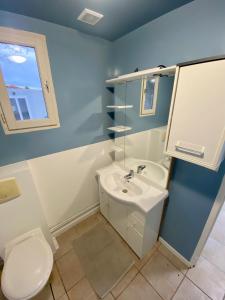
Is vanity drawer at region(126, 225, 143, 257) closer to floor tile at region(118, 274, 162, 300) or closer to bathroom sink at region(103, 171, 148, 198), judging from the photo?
floor tile at region(118, 274, 162, 300)

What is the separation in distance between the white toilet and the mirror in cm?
122

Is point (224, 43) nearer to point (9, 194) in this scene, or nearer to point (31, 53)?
point (31, 53)

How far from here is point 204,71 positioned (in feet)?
2.56

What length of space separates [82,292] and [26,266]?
598 mm

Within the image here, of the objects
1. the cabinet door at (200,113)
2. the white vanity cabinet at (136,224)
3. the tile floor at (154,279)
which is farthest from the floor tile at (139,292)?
the cabinet door at (200,113)

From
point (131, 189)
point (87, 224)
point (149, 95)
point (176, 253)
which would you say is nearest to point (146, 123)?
point (149, 95)

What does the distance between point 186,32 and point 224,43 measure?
0.29 metres

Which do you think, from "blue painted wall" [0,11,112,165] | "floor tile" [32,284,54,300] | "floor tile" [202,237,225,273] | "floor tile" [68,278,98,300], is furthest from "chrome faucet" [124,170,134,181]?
"floor tile" [32,284,54,300]

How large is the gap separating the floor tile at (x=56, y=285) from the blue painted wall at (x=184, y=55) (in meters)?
1.18

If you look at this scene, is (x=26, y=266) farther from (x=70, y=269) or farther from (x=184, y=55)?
(x=184, y=55)

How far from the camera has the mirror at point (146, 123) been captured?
4.09ft

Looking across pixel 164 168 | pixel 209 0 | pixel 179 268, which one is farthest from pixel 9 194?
pixel 209 0

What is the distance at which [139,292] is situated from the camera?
1.27 metres

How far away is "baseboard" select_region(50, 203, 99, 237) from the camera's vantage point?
1.78m
